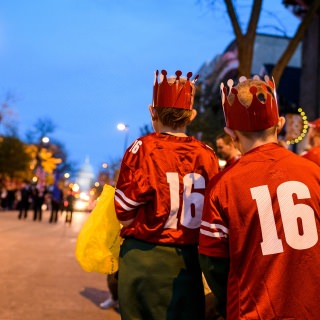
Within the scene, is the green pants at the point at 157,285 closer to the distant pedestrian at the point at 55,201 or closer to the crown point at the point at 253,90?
the crown point at the point at 253,90

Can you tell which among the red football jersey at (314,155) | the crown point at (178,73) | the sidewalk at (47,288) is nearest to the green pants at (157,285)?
the crown point at (178,73)

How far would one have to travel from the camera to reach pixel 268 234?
196cm

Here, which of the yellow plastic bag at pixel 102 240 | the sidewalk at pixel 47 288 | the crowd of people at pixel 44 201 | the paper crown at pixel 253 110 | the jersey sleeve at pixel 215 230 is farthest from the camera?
the crowd of people at pixel 44 201

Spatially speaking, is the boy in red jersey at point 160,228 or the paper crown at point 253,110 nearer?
the paper crown at point 253,110

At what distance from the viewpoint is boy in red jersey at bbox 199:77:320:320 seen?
1920mm

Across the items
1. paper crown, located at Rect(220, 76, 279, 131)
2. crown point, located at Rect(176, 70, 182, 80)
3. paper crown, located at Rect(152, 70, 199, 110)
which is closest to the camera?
paper crown, located at Rect(220, 76, 279, 131)

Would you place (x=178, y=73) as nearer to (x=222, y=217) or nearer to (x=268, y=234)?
(x=222, y=217)

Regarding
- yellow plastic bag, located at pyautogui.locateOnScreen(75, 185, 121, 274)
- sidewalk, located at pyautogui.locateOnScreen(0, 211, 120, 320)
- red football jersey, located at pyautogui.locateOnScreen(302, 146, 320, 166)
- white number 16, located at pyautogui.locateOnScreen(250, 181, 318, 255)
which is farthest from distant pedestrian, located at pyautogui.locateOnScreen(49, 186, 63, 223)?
white number 16, located at pyautogui.locateOnScreen(250, 181, 318, 255)

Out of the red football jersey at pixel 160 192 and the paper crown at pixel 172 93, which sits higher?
the paper crown at pixel 172 93

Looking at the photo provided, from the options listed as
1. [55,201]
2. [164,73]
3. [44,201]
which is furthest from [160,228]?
[44,201]

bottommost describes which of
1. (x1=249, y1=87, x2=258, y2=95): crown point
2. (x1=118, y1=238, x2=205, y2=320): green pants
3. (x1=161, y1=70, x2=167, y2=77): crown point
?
(x1=118, y1=238, x2=205, y2=320): green pants

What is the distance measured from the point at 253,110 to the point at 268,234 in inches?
21.7

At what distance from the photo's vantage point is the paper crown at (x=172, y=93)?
2.82m

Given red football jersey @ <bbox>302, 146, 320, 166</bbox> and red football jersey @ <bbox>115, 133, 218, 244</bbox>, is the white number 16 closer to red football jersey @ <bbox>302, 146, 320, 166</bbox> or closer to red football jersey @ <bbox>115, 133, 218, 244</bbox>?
red football jersey @ <bbox>115, 133, 218, 244</bbox>
